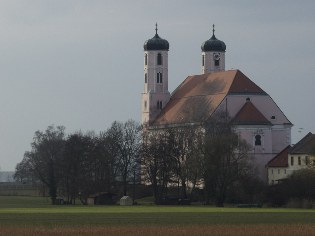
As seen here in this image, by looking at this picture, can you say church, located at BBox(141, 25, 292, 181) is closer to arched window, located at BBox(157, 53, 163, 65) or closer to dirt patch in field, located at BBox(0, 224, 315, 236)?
arched window, located at BBox(157, 53, 163, 65)

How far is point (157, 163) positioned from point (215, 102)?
54.4 ft

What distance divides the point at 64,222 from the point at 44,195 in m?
85.7

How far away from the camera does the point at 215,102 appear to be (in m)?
144

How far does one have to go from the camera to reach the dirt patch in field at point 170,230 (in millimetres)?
59719

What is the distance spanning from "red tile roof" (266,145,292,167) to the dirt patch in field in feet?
232

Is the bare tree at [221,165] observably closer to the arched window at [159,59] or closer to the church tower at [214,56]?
the arched window at [159,59]

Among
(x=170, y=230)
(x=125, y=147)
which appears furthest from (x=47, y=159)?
(x=170, y=230)

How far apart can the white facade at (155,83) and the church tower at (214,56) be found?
593cm

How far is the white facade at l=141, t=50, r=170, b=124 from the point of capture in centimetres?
15938

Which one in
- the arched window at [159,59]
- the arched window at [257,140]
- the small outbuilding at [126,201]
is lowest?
the small outbuilding at [126,201]

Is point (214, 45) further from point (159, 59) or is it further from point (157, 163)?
point (157, 163)

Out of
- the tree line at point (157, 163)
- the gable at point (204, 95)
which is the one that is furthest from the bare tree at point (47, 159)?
the gable at point (204, 95)

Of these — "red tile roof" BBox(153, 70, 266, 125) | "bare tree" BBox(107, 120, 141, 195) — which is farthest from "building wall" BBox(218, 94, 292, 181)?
"bare tree" BBox(107, 120, 141, 195)

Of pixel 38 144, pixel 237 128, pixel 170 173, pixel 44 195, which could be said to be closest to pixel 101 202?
pixel 170 173
